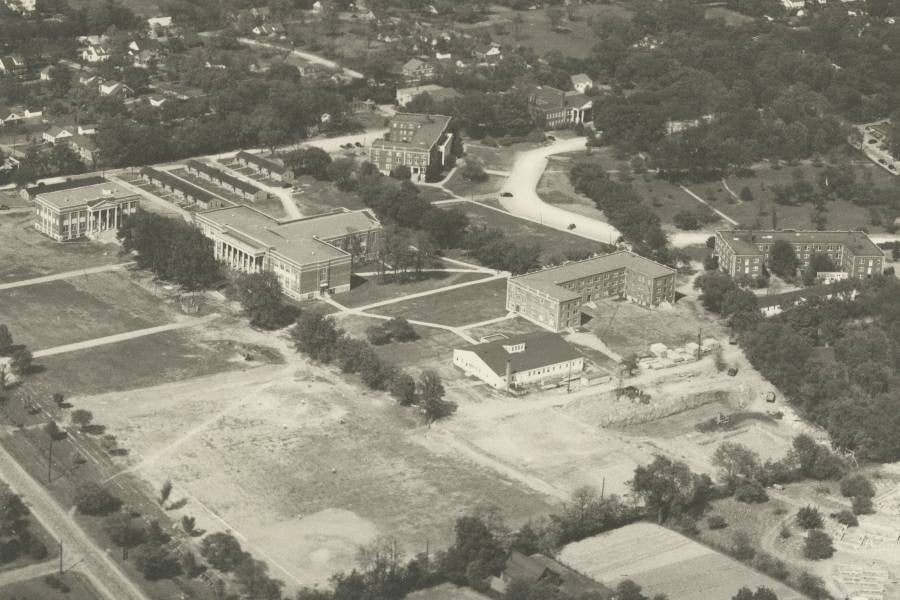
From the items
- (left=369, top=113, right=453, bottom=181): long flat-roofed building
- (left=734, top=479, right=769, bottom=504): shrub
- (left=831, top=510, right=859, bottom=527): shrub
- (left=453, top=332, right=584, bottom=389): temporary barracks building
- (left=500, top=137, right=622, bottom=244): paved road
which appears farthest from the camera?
(left=369, top=113, right=453, bottom=181): long flat-roofed building

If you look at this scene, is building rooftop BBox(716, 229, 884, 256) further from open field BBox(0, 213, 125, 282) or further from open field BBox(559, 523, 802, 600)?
open field BBox(0, 213, 125, 282)

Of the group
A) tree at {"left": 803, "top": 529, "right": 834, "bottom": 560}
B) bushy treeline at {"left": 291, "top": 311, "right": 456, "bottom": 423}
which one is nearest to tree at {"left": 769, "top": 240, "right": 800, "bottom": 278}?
bushy treeline at {"left": 291, "top": 311, "right": 456, "bottom": 423}

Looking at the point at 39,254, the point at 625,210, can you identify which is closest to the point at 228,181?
the point at 39,254

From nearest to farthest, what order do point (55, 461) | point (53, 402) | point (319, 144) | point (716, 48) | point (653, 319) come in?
point (55, 461)
point (53, 402)
point (653, 319)
point (319, 144)
point (716, 48)

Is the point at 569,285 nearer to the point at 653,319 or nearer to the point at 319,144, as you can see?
the point at 653,319

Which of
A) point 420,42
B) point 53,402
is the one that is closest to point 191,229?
point 53,402

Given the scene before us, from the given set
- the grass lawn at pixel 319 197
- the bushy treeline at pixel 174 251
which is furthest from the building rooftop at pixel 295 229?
the grass lawn at pixel 319 197

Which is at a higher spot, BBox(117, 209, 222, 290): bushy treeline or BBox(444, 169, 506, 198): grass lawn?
BBox(117, 209, 222, 290): bushy treeline

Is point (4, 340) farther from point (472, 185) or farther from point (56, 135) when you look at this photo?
point (472, 185)
